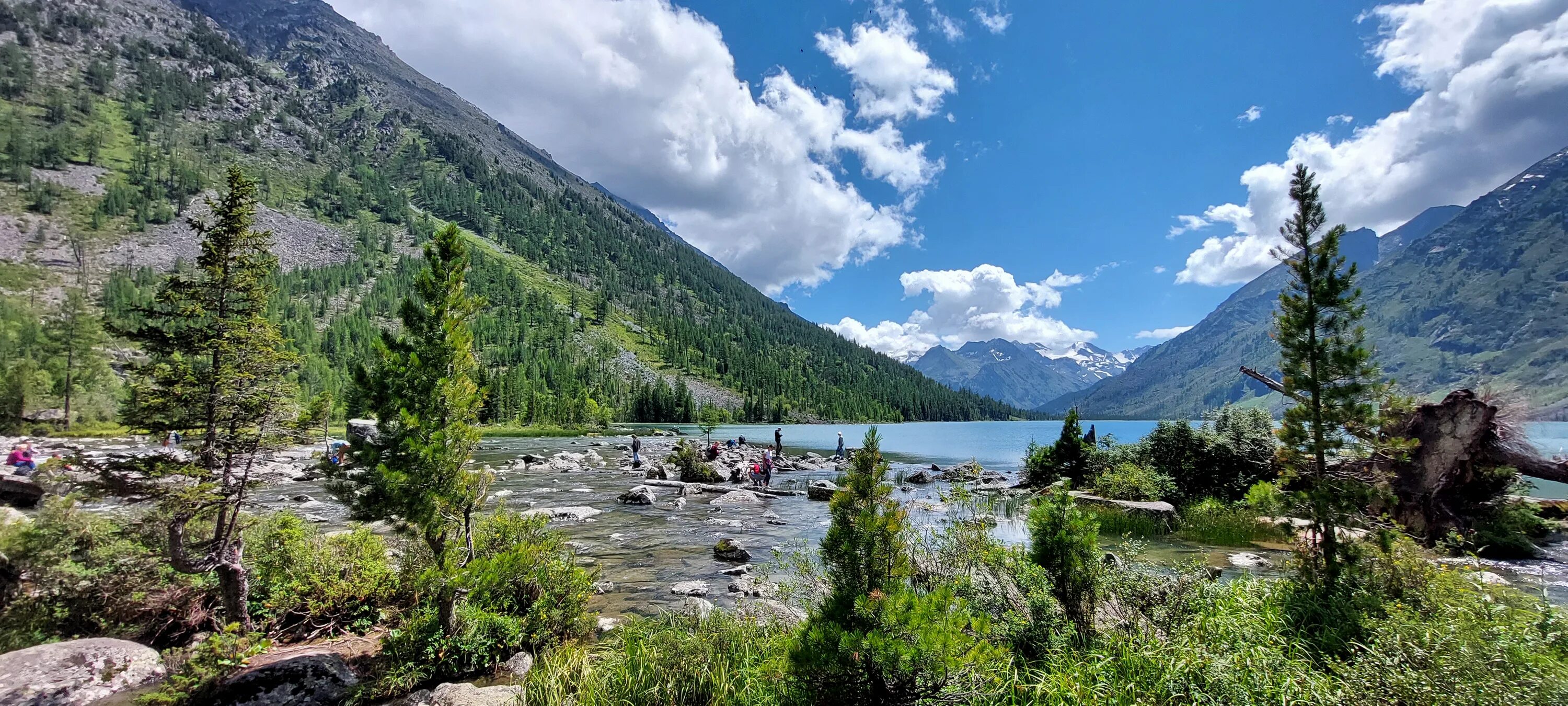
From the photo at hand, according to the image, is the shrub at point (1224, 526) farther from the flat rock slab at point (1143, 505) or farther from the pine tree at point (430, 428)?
the pine tree at point (430, 428)

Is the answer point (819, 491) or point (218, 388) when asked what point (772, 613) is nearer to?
point (218, 388)

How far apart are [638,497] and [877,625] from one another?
915 inches

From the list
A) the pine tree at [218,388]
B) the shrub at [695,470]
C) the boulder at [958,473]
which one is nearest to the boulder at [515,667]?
the pine tree at [218,388]

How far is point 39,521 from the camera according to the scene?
8336 millimetres

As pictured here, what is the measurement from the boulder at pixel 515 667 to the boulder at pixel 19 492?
1453 cm

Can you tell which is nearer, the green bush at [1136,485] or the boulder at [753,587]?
the boulder at [753,587]

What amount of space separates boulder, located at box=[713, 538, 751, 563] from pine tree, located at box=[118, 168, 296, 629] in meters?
10.8

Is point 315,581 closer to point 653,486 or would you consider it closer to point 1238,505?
point 653,486

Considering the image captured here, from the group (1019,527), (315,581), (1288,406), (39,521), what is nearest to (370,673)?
(315,581)

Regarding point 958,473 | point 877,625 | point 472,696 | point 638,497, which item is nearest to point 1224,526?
point 958,473

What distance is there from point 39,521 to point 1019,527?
2316 cm

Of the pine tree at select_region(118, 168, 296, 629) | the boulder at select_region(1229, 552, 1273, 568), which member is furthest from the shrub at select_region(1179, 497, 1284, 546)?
the pine tree at select_region(118, 168, 296, 629)

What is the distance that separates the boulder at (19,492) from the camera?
13.3 m

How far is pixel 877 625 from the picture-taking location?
205 inches
